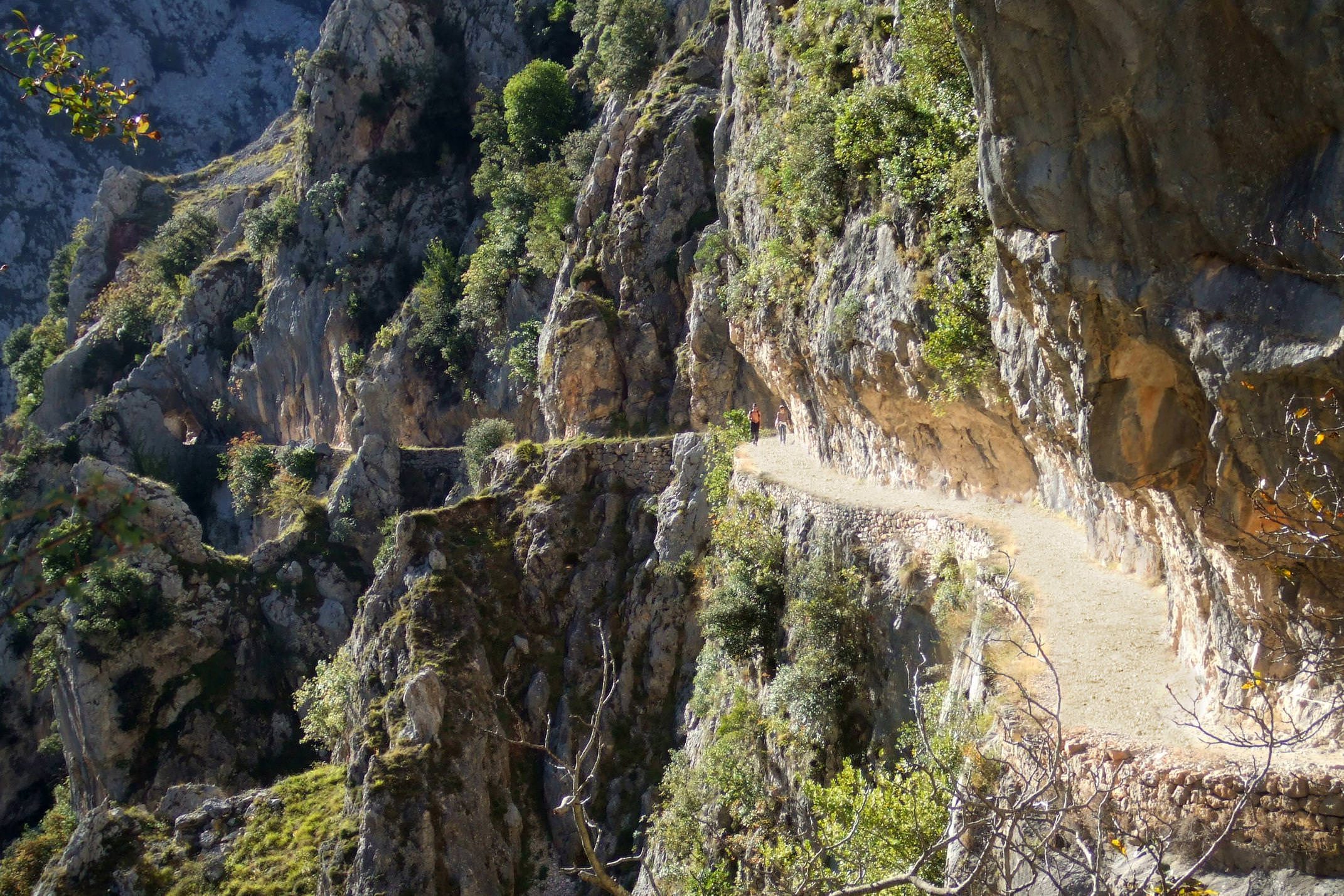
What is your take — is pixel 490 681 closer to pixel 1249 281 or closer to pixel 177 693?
pixel 177 693

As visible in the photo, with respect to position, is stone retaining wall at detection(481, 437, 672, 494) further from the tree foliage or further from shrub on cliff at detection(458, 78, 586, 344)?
shrub on cliff at detection(458, 78, 586, 344)

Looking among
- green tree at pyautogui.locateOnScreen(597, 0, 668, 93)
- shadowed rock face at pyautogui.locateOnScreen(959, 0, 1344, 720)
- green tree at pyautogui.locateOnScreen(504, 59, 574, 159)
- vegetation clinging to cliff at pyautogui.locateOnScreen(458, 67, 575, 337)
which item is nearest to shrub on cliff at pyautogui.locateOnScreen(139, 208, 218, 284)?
vegetation clinging to cliff at pyautogui.locateOnScreen(458, 67, 575, 337)

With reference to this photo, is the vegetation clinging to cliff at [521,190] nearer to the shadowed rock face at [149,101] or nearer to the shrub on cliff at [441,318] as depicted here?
the shrub on cliff at [441,318]

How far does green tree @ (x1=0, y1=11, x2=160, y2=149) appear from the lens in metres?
6.21

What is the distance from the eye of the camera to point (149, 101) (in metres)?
108

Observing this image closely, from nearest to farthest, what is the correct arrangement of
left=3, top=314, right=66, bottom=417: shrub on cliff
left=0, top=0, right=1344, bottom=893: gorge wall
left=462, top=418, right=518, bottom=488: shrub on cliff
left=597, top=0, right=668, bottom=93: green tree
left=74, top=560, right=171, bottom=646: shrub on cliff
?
left=0, top=0, right=1344, bottom=893: gorge wall, left=74, top=560, right=171, bottom=646: shrub on cliff, left=462, top=418, right=518, bottom=488: shrub on cliff, left=597, top=0, right=668, bottom=93: green tree, left=3, top=314, right=66, bottom=417: shrub on cliff

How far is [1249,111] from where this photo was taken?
849 centimetres

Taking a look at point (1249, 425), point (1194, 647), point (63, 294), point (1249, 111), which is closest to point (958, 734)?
point (1194, 647)

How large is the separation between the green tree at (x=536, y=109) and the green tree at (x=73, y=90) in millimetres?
45963

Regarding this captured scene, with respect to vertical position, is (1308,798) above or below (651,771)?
above

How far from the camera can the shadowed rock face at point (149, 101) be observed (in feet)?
313

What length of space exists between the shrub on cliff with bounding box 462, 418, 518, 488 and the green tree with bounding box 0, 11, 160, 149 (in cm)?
3386

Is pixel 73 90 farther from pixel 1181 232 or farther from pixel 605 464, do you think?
pixel 605 464

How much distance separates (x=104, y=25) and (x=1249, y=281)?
130m
